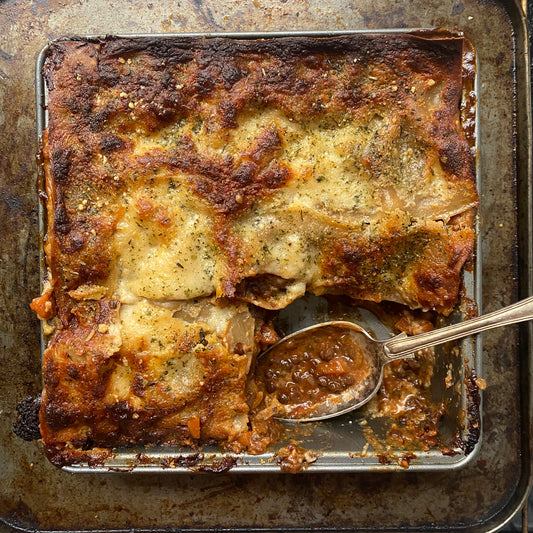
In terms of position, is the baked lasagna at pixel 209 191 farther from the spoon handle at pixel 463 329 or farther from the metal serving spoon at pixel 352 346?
the metal serving spoon at pixel 352 346

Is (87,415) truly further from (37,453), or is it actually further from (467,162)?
(467,162)

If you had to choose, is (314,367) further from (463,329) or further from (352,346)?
(463,329)

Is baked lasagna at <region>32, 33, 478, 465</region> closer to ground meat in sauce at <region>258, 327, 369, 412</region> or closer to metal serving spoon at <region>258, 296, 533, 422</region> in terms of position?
metal serving spoon at <region>258, 296, 533, 422</region>

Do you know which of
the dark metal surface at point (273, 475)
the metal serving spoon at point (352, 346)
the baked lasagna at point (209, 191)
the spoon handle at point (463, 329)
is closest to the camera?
the spoon handle at point (463, 329)

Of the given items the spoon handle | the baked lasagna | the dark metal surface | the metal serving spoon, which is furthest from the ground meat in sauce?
the dark metal surface

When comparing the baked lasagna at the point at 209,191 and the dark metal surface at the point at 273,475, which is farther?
the dark metal surface at the point at 273,475

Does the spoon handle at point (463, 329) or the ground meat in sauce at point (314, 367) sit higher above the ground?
the spoon handle at point (463, 329)

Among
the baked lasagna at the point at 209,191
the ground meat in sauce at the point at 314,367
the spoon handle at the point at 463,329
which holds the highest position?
the baked lasagna at the point at 209,191

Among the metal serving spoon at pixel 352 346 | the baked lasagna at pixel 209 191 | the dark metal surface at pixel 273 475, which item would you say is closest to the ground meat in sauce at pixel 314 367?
the metal serving spoon at pixel 352 346
